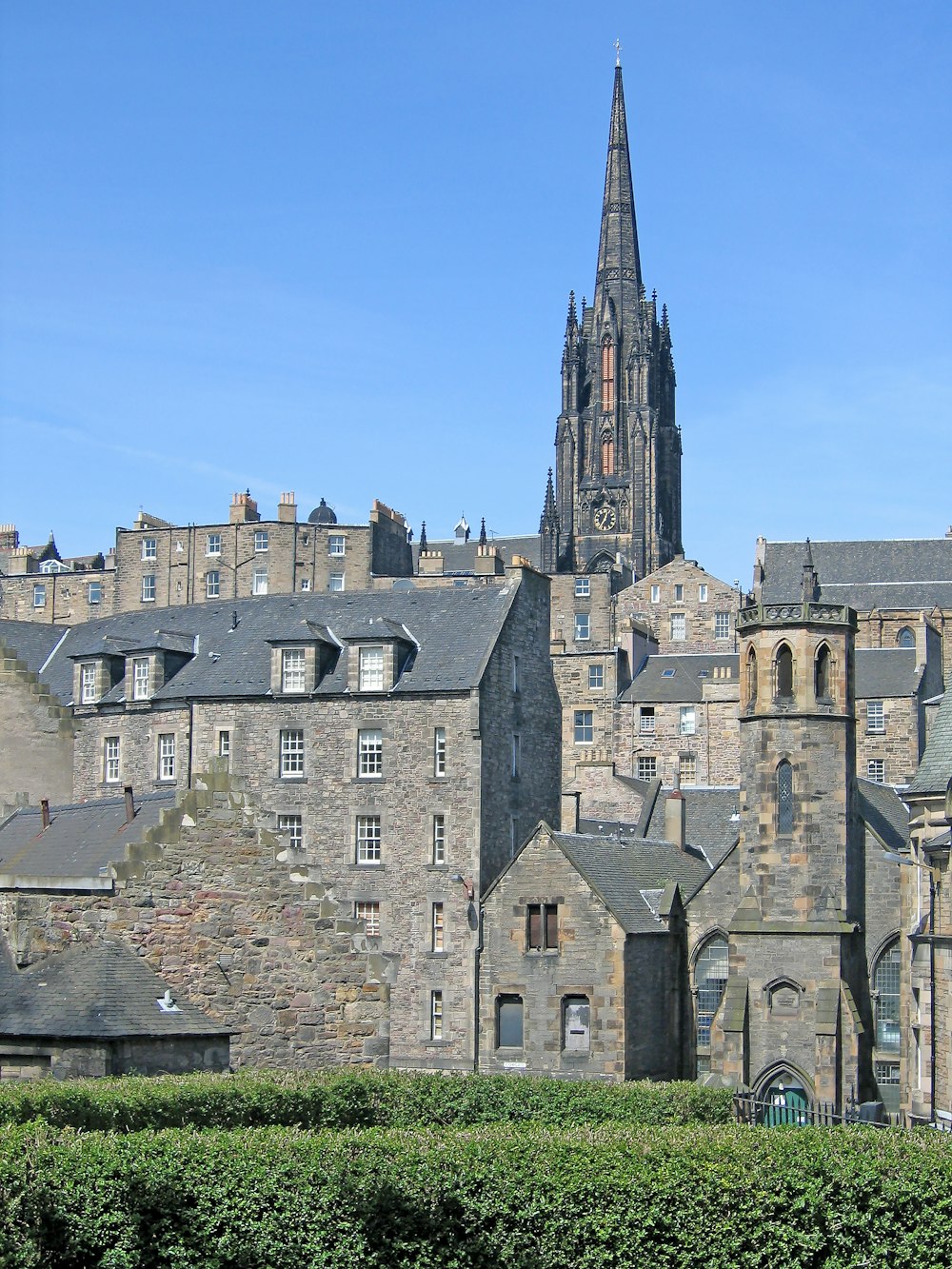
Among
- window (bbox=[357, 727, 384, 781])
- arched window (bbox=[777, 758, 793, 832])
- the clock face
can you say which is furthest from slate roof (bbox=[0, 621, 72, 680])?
the clock face

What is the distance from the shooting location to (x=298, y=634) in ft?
176

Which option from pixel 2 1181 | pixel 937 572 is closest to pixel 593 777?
pixel 937 572

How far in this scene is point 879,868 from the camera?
47000mm

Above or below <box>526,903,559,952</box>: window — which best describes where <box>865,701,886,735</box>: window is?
A: above

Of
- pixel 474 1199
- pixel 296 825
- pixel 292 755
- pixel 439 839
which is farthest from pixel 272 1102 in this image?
pixel 292 755

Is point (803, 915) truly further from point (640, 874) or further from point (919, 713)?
point (919, 713)

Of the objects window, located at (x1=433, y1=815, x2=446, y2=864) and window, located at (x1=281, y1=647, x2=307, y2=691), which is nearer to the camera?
window, located at (x1=433, y1=815, x2=446, y2=864)

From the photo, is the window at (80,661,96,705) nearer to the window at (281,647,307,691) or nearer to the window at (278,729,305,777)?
the window at (281,647,307,691)

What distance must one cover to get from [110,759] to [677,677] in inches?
1470

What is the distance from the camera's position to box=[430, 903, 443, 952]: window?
50.0 meters

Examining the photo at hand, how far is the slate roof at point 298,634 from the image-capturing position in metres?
52.3

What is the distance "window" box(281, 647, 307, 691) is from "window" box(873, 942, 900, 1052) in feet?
59.2

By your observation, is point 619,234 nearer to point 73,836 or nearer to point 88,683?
point 88,683

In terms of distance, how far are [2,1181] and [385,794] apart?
36.7 meters
